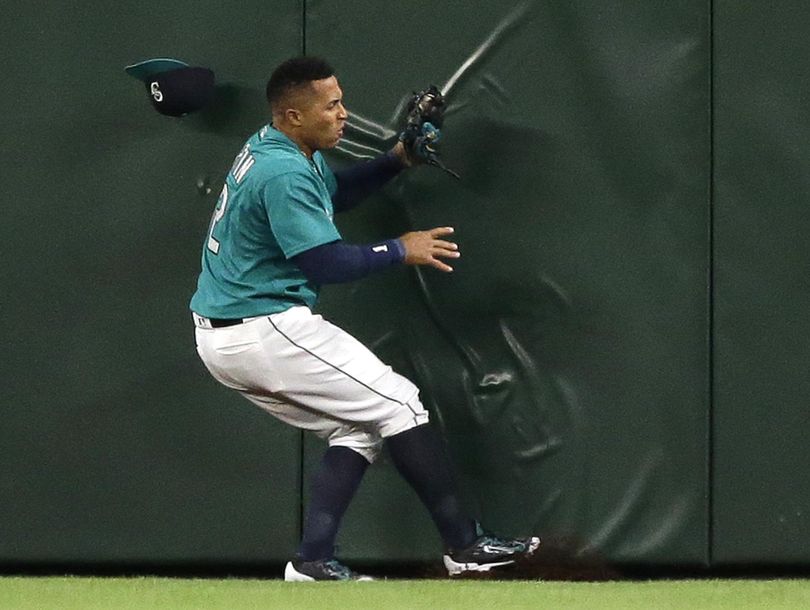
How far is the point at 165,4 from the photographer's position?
6.44 m

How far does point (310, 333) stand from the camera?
5848 millimetres

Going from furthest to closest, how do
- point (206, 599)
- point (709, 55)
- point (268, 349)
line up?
point (709, 55) → point (268, 349) → point (206, 599)

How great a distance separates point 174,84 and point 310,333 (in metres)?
Answer: 1.05

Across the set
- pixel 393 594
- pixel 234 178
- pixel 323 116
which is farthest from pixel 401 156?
pixel 393 594

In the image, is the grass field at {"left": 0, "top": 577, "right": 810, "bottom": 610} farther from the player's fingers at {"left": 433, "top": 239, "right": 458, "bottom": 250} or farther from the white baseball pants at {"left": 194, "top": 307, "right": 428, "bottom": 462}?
the player's fingers at {"left": 433, "top": 239, "right": 458, "bottom": 250}

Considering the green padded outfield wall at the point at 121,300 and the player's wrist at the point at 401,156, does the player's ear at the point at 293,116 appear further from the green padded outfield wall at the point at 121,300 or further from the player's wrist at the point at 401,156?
the green padded outfield wall at the point at 121,300

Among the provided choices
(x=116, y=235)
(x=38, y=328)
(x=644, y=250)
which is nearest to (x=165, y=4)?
(x=116, y=235)

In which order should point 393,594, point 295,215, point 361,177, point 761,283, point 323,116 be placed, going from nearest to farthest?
point 393,594 → point 295,215 → point 323,116 → point 361,177 → point 761,283

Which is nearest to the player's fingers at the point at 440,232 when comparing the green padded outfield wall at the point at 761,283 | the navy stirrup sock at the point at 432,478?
the navy stirrup sock at the point at 432,478

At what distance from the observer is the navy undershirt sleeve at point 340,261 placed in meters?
5.65

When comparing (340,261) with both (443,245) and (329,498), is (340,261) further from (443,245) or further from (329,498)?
(329,498)

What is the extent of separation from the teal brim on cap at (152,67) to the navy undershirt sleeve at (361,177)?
0.67 metres

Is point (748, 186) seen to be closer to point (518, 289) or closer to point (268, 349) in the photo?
point (518, 289)

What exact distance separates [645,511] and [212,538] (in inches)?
60.6
